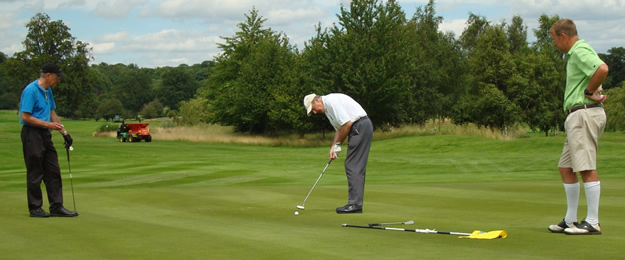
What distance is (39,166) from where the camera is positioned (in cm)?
991

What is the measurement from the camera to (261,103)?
60531mm

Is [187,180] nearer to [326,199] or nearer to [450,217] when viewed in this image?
[326,199]

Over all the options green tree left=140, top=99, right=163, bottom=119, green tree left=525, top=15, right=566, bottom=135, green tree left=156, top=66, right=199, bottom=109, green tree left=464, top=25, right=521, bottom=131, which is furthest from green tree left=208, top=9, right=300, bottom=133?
green tree left=156, top=66, right=199, bottom=109

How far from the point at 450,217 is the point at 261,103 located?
5172 cm

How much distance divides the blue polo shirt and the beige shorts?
7148 millimetres

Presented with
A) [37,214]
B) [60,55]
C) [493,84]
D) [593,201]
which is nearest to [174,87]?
[60,55]

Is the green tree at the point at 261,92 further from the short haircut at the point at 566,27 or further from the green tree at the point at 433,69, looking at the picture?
the short haircut at the point at 566,27

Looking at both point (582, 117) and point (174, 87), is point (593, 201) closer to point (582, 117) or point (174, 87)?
point (582, 117)

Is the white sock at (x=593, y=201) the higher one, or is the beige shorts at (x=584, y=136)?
the beige shorts at (x=584, y=136)

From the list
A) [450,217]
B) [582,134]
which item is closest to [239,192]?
[450,217]

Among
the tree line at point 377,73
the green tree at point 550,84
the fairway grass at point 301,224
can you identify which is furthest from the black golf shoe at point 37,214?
the green tree at point 550,84

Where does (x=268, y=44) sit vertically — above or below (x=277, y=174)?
above

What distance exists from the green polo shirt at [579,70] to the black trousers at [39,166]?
713 centimetres

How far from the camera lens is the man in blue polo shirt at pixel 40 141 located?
9742 mm
